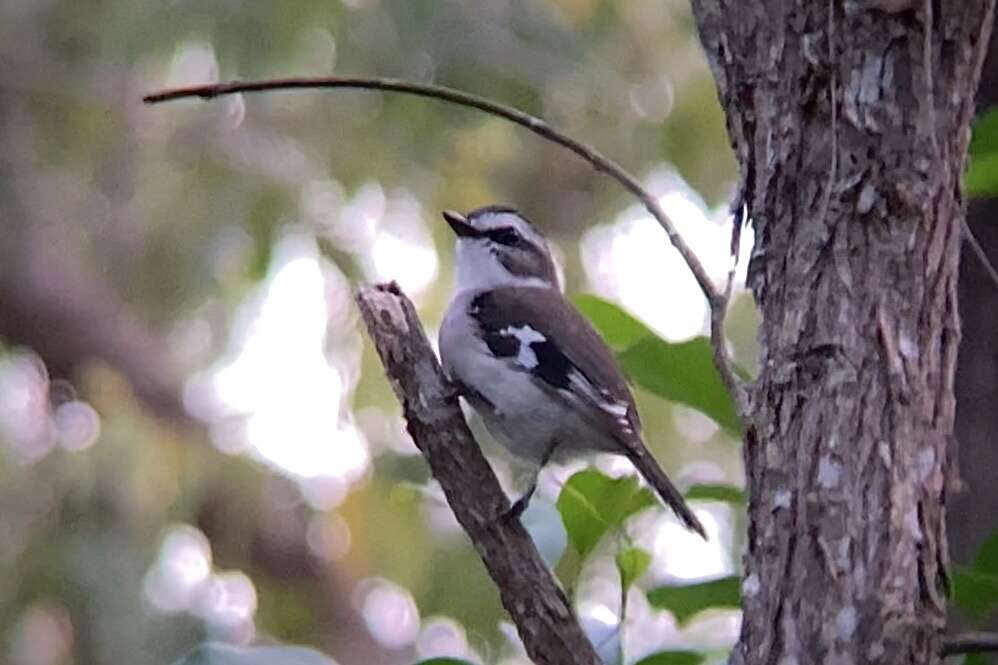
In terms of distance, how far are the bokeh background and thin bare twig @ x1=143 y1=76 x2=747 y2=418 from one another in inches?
98.1

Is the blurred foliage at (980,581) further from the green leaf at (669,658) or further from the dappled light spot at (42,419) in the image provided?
the dappled light spot at (42,419)

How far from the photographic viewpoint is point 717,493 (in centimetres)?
163

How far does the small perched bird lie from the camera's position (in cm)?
254

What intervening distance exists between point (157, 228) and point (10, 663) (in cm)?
142

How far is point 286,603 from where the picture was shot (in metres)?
5.42

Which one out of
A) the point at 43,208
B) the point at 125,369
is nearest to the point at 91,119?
the point at 43,208

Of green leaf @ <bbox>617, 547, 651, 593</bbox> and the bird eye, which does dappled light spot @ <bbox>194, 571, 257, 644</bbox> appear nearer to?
the bird eye

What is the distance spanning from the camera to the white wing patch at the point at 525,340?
8.59 feet

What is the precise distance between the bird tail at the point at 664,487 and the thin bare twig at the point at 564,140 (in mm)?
679

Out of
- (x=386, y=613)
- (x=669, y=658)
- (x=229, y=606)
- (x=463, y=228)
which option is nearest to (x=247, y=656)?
(x=669, y=658)

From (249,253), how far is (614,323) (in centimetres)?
340

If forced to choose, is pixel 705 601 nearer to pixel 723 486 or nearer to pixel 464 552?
pixel 723 486

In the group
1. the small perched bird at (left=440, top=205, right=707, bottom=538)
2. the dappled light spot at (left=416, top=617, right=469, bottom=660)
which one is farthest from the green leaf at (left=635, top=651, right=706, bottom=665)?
the dappled light spot at (left=416, top=617, right=469, bottom=660)

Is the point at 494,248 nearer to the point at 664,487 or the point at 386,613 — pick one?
the point at 664,487
